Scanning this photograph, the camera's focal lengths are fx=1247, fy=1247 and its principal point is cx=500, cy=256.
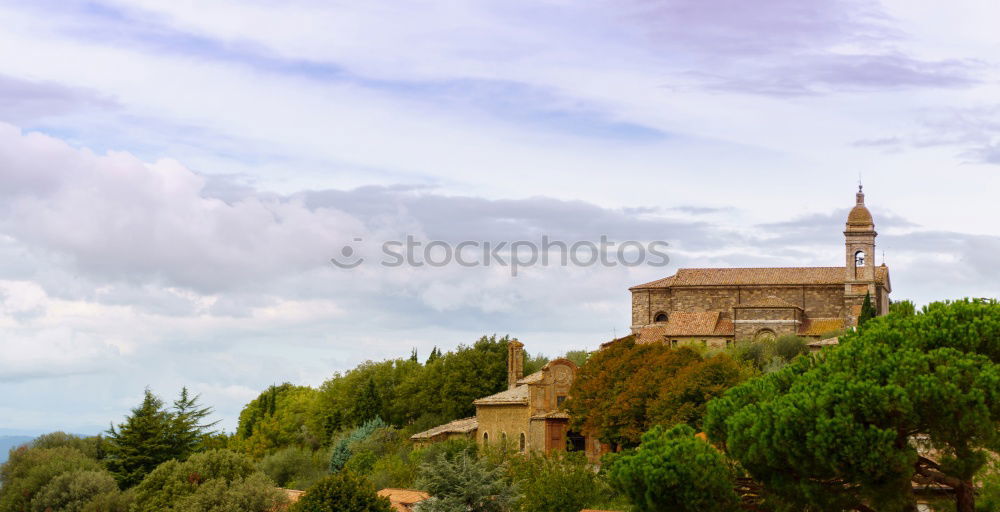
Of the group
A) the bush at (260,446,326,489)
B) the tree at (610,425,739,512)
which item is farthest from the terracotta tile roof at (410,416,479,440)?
the tree at (610,425,739,512)

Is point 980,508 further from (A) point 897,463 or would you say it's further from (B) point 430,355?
(B) point 430,355

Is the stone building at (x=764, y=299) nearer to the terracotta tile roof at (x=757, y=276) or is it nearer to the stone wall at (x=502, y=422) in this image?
→ the terracotta tile roof at (x=757, y=276)

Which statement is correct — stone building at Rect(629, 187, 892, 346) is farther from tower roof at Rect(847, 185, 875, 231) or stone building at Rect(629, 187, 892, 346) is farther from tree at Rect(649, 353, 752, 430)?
tree at Rect(649, 353, 752, 430)

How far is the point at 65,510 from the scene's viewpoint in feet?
178

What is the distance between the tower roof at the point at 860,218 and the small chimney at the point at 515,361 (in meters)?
22.3

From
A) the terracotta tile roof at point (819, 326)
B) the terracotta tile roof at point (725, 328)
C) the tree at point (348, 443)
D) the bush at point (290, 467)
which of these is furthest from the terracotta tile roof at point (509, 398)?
the terracotta tile roof at point (819, 326)

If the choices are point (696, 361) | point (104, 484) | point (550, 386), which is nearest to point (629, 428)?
point (696, 361)

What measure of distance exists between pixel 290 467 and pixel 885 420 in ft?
161

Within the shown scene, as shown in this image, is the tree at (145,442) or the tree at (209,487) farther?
the tree at (145,442)

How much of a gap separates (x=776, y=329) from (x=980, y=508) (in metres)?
48.1

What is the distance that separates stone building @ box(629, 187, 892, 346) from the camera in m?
74.0

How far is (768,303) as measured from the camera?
7600 cm

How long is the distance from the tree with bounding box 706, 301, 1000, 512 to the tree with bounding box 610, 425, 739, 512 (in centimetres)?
69

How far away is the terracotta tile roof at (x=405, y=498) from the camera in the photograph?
150 feet
